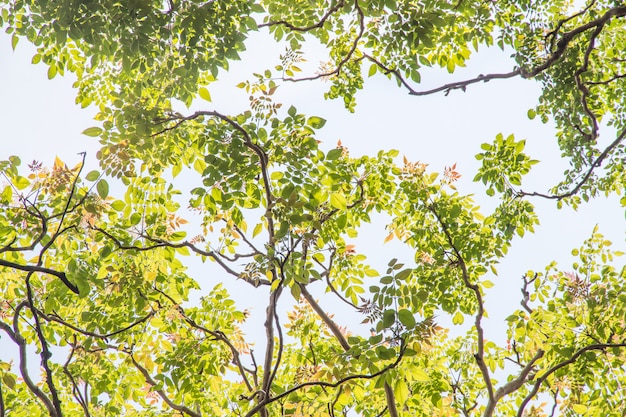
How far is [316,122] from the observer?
4.66 metres

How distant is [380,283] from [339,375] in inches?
29.7

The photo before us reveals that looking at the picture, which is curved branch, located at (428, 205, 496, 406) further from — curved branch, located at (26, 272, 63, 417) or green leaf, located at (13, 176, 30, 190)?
green leaf, located at (13, 176, 30, 190)

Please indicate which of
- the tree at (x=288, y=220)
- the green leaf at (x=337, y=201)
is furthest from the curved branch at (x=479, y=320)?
the green leaf at (x=337, y=201)

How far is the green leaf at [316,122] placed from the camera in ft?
15.2

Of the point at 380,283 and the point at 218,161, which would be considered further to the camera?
the point at 218,161

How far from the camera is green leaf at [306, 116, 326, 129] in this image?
463 centimetres

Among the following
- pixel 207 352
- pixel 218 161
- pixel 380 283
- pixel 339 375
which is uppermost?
pixel 218 161

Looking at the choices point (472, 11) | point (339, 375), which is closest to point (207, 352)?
point (339, 375)

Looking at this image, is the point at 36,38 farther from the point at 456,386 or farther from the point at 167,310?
the point at 456,386

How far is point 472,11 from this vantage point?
5.40m

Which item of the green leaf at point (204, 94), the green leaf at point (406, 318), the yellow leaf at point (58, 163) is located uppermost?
the green leaf at point (204, 94)

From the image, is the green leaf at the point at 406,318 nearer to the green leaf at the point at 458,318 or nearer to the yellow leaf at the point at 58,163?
the green leaf at the point at 458,318

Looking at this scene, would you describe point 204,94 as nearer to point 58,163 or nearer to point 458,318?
point 58,163

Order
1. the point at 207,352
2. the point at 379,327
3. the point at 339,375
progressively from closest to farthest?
1. the point at 379,327
2. the point at 339,375
3. the point at 207,352
